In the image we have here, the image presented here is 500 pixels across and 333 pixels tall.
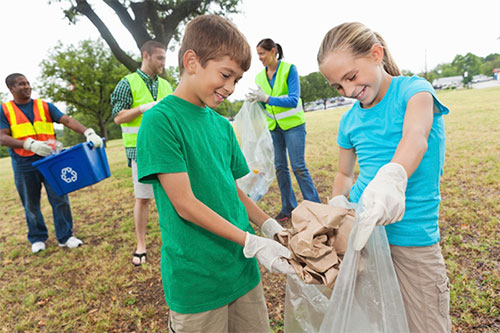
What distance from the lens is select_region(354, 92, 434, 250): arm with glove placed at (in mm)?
890

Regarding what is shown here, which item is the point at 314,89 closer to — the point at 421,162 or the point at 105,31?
the point at 105,31

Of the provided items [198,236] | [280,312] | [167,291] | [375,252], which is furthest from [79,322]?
[375,252]

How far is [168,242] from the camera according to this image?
1.07 metres

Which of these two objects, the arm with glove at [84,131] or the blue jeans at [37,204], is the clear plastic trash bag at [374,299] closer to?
the arm with glove at [84,131]

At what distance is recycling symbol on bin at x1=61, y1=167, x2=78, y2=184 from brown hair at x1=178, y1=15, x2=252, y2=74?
241 cm

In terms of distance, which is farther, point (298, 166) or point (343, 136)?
point (298, 166)

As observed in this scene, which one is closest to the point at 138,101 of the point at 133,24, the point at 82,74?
the point at 133,24

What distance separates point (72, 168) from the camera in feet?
9.63

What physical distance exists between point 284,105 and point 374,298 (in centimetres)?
228

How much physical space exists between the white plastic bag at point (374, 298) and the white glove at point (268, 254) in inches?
8.4

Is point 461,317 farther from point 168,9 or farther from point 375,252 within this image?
point 168,9

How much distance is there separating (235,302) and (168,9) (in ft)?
26.7

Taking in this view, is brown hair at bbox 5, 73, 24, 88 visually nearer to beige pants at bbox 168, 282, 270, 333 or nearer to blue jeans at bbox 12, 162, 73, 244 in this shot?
blue jeans at bbox 12, 162, 73, 244

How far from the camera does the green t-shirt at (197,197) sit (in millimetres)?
997
